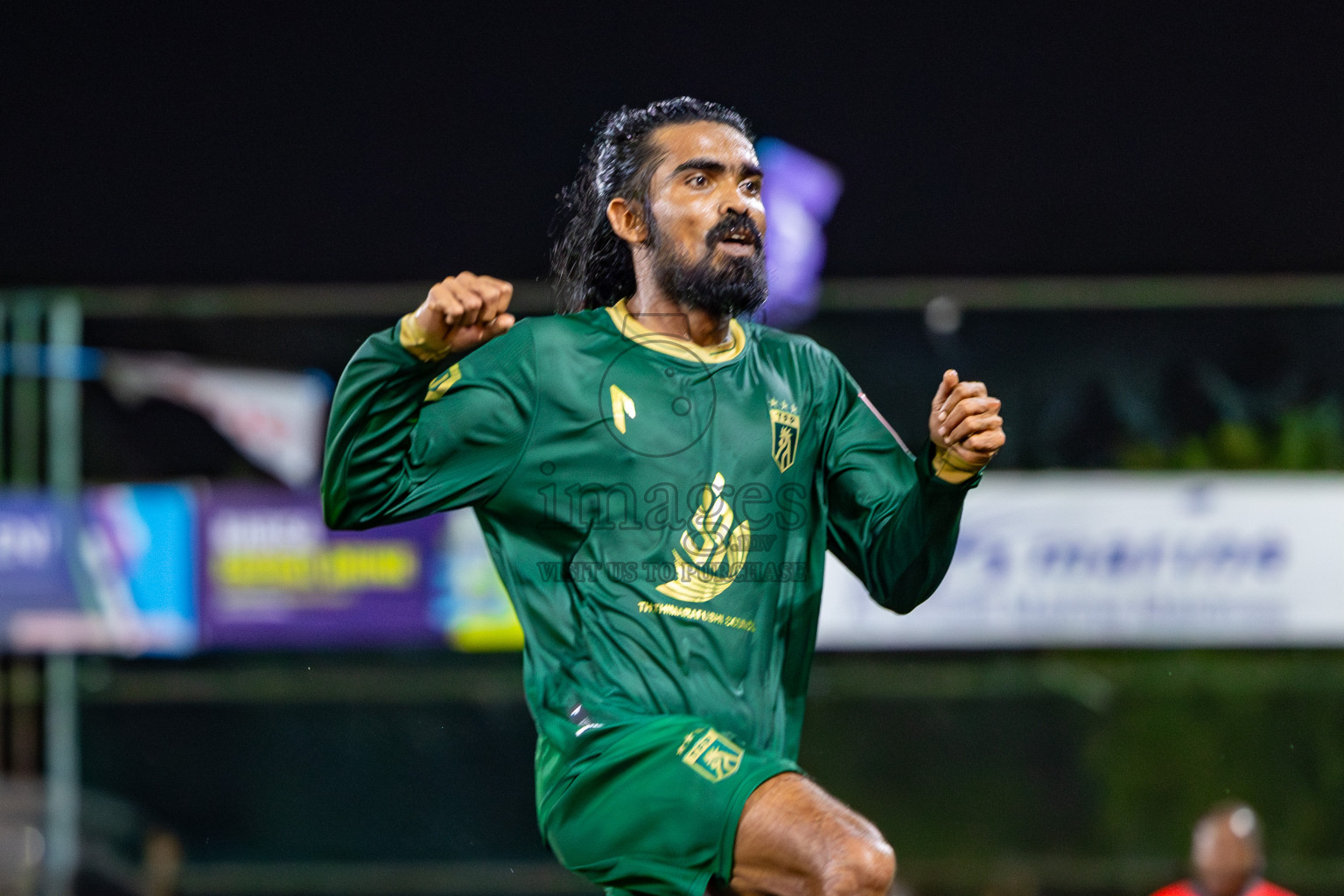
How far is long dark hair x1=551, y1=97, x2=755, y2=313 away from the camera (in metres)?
3.25

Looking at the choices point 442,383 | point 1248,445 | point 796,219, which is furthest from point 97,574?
point 1248,445

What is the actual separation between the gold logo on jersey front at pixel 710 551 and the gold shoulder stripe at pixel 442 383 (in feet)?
1.78

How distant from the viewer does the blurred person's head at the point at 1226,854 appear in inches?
209

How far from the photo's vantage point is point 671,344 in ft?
9.88

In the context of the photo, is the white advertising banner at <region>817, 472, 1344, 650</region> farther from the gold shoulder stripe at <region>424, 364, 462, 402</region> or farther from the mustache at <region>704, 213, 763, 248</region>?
the gold shoulder stripe at <region>424, 364, 462, 402</region>

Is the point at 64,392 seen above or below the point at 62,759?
above

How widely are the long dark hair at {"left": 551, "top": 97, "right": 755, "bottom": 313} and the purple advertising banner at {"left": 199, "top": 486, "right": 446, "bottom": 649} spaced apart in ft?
9.07

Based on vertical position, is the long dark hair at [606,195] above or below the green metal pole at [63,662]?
above

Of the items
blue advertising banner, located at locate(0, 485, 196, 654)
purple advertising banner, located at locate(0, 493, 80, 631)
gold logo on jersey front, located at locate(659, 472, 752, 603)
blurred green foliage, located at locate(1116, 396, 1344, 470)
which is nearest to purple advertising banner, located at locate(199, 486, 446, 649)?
blue advertising banner, located at locate(0, 485, 196, 654)

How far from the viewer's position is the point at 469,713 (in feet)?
21.0

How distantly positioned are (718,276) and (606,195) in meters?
0.52

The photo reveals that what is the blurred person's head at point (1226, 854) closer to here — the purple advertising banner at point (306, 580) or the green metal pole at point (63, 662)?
the purple advertising banner at point (306, 580)

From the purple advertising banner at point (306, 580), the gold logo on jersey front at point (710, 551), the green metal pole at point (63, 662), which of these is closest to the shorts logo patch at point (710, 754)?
the gold logo on jersey front at point (710, 551)

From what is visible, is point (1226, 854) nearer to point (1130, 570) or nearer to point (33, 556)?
point (1130, 570)
